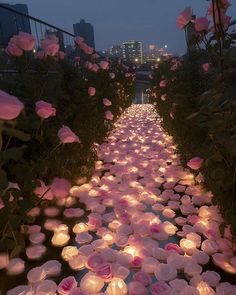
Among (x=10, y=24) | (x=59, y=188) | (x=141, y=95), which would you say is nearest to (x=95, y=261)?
(x=59, y=188)

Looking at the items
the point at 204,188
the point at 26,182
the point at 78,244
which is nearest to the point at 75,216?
the point at 78,244

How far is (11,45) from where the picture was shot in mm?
2854

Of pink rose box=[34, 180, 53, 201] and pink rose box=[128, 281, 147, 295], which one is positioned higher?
pink rose box=[34, 180, 53, 201]

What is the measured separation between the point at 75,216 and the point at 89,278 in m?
1.02

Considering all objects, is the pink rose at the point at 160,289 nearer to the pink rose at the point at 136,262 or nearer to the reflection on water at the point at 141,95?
the pink rose at the point at 136,262

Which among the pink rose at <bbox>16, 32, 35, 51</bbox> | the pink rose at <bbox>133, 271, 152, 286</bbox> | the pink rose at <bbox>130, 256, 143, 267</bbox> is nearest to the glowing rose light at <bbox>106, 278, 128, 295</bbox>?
the pink rose at <bbox>133, 271, 152, 286</bbox>

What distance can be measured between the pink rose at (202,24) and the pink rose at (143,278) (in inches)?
72.7

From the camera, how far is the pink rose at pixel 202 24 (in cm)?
238

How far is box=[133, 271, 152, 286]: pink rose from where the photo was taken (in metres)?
2.01

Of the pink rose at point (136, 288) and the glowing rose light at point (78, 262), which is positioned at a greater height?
the pink rose at point (136, 288)

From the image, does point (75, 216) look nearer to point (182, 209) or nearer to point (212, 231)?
point (182, 209)

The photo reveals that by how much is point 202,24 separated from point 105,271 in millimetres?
1939

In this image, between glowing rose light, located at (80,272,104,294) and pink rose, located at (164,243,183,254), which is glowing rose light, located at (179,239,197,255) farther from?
glowing rose light, located at (80,272,104,294)

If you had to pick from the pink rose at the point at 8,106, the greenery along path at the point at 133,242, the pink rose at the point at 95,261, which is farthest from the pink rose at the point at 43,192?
the pink rose at the point at 8,106
